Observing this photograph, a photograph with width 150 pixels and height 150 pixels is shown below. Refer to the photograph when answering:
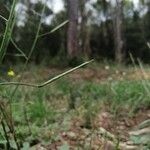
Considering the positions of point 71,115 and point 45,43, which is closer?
point 71,115

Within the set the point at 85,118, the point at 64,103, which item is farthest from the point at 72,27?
the point at 85,118

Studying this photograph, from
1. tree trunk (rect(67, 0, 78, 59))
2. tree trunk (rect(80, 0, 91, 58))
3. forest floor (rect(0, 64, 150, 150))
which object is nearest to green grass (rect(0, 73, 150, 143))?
forest floor (rect(0, 64, 150, 150))

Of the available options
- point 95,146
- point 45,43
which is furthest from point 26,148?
point 45,43

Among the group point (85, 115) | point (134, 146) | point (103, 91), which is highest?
point (103, 91)

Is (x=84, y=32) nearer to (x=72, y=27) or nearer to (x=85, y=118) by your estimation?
(x=72, y=27)

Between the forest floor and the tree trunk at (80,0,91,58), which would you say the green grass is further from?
the tree trunk at (80,0,91,58)

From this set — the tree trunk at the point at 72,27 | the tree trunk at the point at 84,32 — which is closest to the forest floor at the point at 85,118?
the tree trunk at the point at 72,27

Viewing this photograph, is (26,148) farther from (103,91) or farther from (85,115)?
(103,91)
